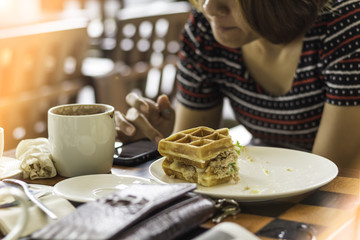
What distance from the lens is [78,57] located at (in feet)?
9.37

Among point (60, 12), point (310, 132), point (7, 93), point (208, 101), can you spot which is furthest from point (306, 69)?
point (60, 12)

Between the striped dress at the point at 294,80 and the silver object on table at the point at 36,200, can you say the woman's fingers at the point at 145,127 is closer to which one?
the striped dress at the point at 294,80

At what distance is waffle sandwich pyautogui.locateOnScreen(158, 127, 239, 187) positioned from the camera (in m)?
0.94

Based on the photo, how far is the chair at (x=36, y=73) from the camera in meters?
2.34

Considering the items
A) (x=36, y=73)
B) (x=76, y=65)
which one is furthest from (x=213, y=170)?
(x=76, y=65)

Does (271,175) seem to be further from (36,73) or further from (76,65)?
(76,65)

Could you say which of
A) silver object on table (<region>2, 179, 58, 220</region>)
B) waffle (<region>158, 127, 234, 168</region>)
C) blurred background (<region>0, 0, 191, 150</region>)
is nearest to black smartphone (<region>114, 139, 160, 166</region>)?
waffle (<region>158, 127, 234, 168</region>)

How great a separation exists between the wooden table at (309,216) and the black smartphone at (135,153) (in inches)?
12.8

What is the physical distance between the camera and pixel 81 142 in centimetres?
104

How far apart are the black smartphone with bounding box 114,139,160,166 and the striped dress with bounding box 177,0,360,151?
515 millimetres

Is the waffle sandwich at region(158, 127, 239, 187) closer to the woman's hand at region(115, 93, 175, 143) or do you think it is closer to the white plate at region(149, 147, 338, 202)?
the white plate at region(149, 147, 338, 202)

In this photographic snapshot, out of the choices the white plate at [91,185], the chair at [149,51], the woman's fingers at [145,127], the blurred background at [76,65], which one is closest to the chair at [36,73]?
→ the blurred background at [76,65]

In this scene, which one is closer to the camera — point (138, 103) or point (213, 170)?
point (213, 170)

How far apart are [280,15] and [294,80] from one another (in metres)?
0.22
